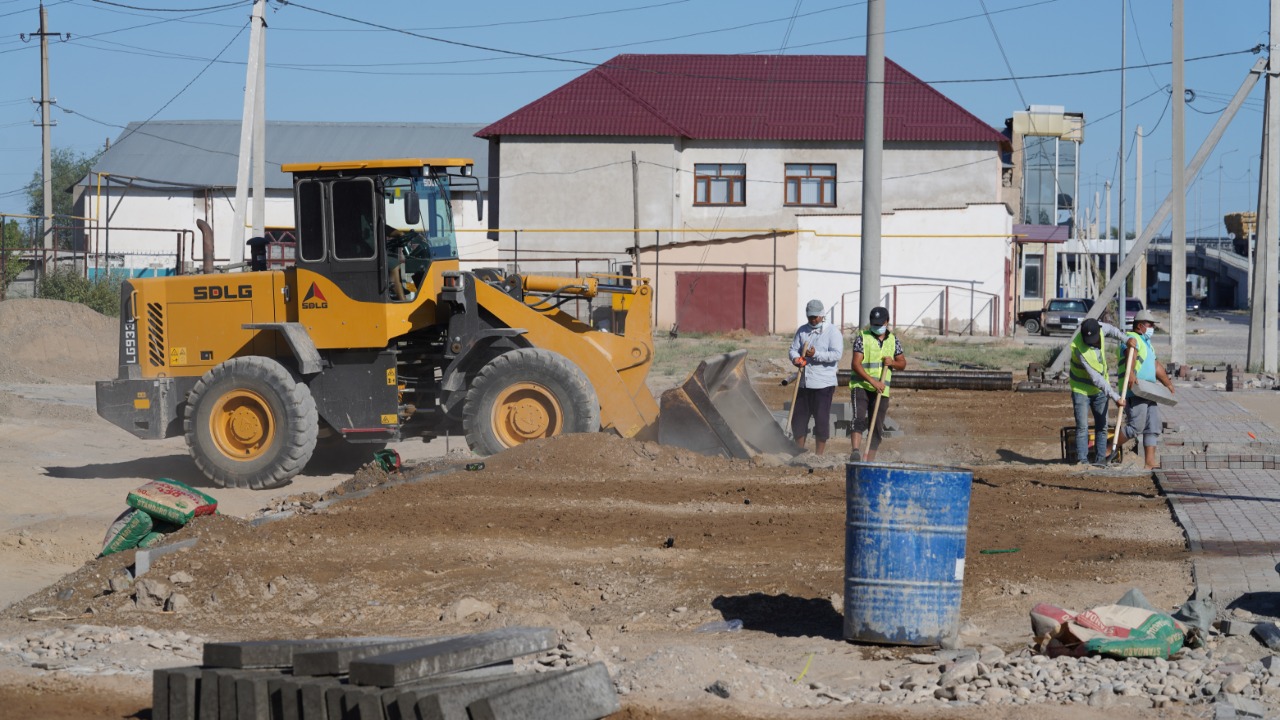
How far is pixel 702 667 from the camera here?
21.5ft

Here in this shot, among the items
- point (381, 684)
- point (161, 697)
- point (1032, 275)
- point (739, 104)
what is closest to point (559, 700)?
point (381, 684)

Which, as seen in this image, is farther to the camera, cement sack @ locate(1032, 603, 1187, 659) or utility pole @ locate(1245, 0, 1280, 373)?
utility pole @ locate(1245, 0, 1280, 373)

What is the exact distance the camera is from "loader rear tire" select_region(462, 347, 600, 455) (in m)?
13.5

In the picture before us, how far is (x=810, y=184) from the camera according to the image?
44.7m

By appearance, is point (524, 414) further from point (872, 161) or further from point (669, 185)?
point (669, 185)

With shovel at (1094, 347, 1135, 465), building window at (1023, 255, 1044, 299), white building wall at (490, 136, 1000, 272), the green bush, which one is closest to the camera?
shovel at (1094, 347, 1135, 465)

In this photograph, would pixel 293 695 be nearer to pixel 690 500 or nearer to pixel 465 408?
pixel 690 500

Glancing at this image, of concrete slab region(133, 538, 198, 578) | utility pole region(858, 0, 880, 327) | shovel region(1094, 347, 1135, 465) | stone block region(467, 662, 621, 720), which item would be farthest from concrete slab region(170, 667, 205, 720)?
utility pole region(858, 0, 880, 327)

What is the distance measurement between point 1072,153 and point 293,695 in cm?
7945

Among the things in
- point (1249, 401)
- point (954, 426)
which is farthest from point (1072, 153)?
point (954, 426)

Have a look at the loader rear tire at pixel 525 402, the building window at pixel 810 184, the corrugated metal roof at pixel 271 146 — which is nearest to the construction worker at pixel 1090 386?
the loader rear tire at pixel 525 402

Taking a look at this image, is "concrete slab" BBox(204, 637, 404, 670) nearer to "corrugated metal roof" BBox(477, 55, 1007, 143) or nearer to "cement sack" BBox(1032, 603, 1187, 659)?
"cement sack" BBox(1032, 603, 1187, 659)

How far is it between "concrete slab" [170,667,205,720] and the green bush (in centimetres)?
2737

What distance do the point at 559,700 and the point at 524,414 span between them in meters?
8.25
